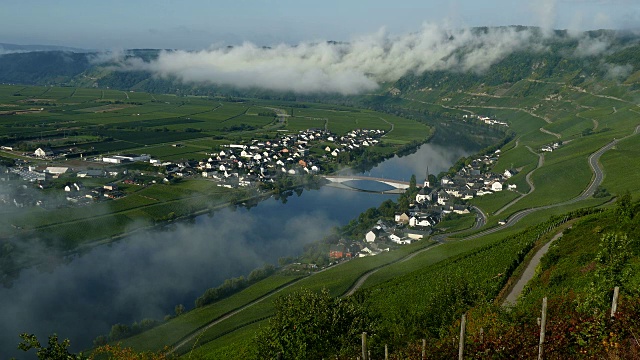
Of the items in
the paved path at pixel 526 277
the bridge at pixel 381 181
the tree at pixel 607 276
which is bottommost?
the bridge at pixel 381 181

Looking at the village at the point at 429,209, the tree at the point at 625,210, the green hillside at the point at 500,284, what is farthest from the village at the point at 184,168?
the tree at the point at 625,210

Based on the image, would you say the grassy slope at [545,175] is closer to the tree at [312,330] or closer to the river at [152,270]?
the tree at [312,330]

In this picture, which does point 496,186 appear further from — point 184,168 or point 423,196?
point 184,168

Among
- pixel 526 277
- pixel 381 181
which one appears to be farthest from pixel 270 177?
pixel 526 277

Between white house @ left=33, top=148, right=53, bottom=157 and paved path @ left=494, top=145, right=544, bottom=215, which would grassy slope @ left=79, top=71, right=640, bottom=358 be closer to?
paved path @ left=494, top=145, right=544, bottom=215

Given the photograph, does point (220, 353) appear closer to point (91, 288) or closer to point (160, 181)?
point (91, 288)
